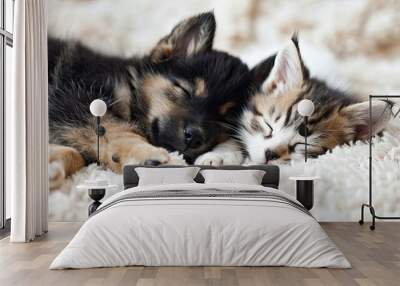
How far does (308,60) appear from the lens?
7961mm

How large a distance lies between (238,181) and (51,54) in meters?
3.23

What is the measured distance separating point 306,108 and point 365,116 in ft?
2.97

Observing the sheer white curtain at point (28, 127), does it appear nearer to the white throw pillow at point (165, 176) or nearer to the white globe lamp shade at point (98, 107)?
the white globe lamp shade at point (98, 107)

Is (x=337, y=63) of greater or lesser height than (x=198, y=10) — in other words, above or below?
below

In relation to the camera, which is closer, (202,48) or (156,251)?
(156,251)

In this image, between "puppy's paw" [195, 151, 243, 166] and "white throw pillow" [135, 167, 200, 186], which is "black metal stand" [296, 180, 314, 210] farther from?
"white throw pillow" [135, 167, 200, 186]

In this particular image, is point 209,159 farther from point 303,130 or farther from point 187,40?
point 187,40

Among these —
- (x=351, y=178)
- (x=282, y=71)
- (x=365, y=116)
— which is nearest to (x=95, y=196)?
(x=282, y=71)

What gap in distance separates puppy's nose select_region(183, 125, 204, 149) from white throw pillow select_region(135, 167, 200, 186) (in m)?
0.62

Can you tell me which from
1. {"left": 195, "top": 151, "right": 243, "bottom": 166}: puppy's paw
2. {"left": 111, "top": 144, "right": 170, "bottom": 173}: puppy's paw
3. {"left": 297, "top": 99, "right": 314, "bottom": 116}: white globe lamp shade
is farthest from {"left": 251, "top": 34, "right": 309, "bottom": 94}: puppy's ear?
{"left": 111, "top": 144, "right": 170, "bottom": 173}: puppy's paw

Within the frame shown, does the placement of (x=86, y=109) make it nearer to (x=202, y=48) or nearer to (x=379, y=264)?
(x=202, y=48)

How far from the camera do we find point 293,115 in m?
7.91

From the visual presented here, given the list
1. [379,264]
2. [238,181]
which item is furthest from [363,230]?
[379,264]

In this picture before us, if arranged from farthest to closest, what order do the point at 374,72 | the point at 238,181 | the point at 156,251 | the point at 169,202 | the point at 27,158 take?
1. the point at 374,72
2. the point at 238,181
3. the point at 27,158
4. the point at 169,202
5. the point at 156,251
